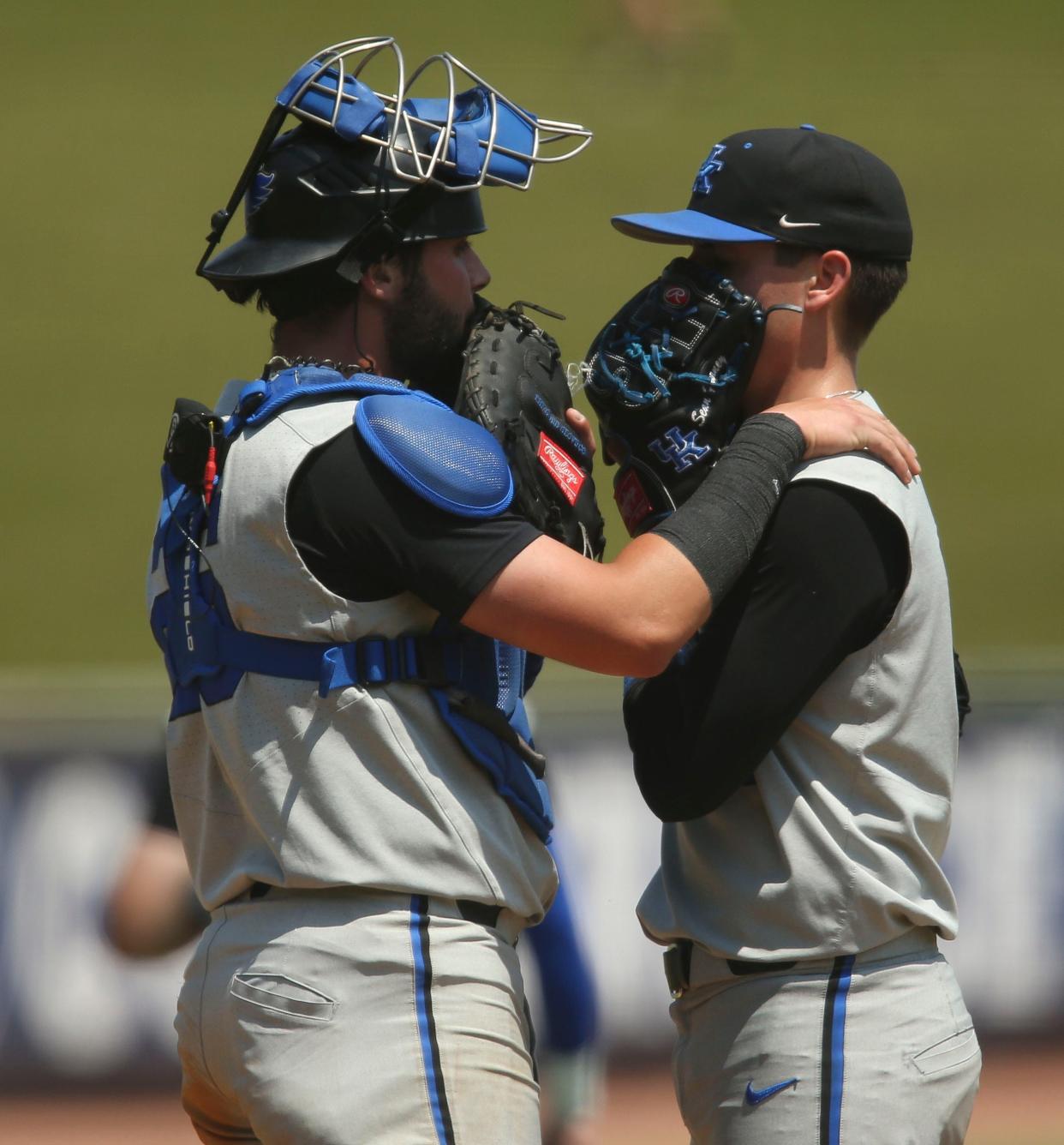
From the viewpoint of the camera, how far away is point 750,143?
2.47 m

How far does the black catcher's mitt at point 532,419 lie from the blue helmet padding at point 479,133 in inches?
9.0

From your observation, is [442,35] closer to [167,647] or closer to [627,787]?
[627,787]

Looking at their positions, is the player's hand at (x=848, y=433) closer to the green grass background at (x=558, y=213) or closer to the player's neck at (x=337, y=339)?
the player's neck at (x=337, y=339)

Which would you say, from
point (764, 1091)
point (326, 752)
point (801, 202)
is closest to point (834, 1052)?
point (764, 1091)

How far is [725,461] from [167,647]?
0.89 m

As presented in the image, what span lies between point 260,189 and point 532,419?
22.4 inches

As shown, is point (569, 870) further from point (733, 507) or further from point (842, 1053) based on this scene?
point (733, 507)

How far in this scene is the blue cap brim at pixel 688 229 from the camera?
7.79 feet

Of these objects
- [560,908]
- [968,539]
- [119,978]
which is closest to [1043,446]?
[968,539]

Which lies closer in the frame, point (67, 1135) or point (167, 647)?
point (167, 647)

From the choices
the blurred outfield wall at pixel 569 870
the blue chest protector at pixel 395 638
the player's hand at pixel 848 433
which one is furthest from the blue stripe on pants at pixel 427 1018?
the blurred outfield wall at pixel 569 870

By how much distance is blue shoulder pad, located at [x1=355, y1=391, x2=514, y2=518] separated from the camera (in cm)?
206

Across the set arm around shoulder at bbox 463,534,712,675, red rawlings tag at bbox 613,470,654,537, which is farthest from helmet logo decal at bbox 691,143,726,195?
arm around shoulder at bbox 463,534,712,675

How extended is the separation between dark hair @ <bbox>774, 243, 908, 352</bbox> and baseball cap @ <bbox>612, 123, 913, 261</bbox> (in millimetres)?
18
